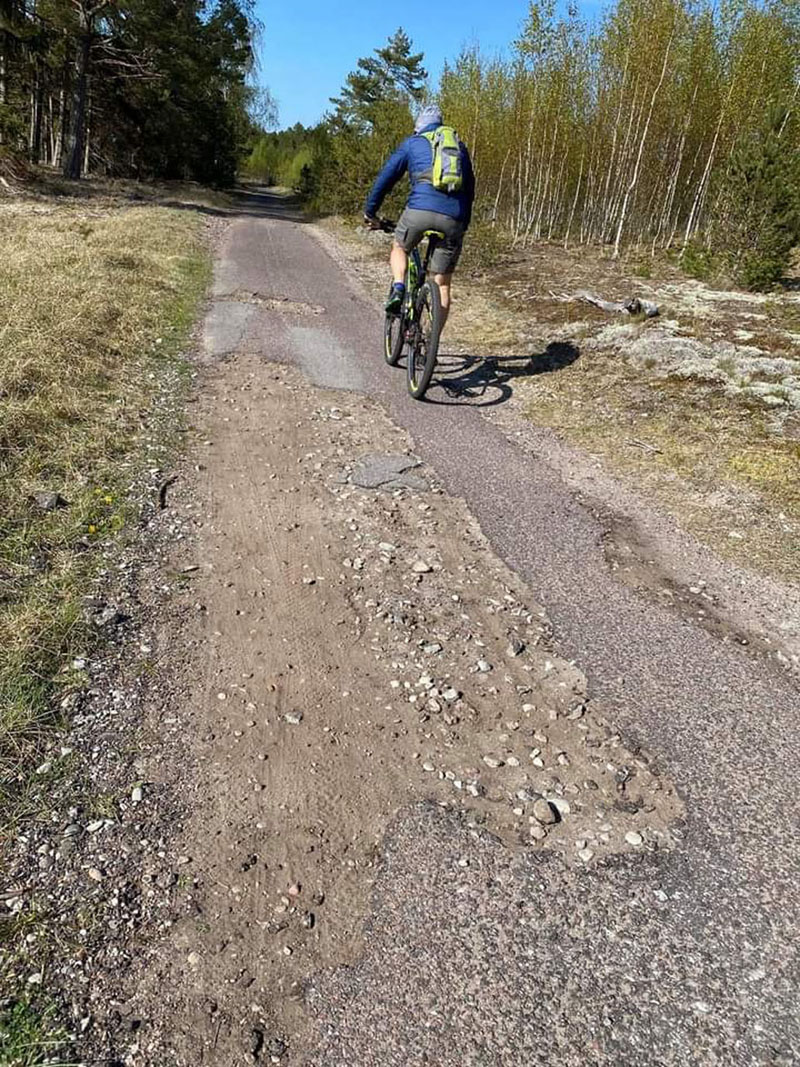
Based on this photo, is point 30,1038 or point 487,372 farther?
point 487,372

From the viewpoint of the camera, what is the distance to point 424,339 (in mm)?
5371

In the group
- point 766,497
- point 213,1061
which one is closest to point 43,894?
point 213,1061

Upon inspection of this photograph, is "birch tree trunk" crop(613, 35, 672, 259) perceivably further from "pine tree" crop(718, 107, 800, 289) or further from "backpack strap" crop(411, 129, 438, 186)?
"backpack strap" crop(411, 129, 438, 186)

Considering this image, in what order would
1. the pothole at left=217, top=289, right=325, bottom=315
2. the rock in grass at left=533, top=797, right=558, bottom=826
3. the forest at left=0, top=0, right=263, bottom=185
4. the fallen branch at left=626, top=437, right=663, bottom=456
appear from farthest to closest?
the forest at left=0, top=0, right=263, bottom=185 < the pothole at left=217, top=289, right=325, bottom=315 < the fallen branch at left=626, top=437, right=663, bottom=456 < the rock in grass at left=533, top=797, right=558, bottom=826

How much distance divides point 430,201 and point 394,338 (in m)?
1.38

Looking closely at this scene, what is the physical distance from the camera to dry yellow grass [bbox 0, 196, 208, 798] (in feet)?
7.64

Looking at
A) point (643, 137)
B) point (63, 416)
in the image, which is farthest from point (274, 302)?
point (643, 137)

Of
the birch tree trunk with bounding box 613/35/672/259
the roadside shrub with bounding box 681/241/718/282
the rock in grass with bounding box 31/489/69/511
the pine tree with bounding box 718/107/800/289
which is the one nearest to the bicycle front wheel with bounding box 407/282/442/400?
the rock in grass with bounding box 31/489/69/511

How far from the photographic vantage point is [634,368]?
6.42 metres

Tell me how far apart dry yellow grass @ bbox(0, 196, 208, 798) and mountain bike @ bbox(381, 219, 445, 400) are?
191 centimetres

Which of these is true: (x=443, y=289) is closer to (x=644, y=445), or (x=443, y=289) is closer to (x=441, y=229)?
(x=441, y=229)

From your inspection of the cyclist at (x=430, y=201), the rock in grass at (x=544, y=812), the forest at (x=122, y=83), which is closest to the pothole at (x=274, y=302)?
the cyclist at (x=430, y=201)

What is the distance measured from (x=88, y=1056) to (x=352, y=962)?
0.55 m

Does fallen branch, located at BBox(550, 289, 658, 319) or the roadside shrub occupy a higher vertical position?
the roadside shrub
